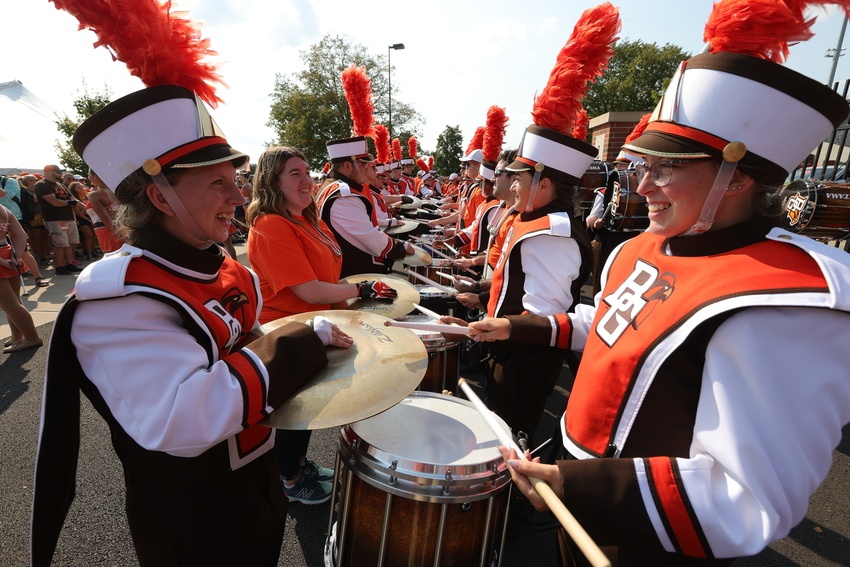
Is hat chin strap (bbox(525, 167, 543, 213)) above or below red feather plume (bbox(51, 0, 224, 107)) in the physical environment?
below

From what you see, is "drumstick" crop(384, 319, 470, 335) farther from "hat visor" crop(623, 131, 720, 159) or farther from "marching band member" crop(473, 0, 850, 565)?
"hat visor" crop(623, 131, 720, 159)

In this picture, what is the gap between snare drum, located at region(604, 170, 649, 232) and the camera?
19.9 feet

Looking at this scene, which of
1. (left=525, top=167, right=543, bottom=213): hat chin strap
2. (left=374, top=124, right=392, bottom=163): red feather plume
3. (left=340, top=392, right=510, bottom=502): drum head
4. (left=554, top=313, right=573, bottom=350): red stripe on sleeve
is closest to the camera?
(left=340, top=392, right=510, bottom=502): drum head

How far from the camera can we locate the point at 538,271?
7.97 ft

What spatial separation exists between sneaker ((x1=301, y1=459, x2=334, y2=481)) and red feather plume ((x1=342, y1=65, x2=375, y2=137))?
4.20 metres

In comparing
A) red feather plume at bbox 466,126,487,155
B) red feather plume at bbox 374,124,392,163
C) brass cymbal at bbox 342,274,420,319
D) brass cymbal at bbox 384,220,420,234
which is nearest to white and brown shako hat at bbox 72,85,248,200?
brass cymbal at bbox 342,274,420,319

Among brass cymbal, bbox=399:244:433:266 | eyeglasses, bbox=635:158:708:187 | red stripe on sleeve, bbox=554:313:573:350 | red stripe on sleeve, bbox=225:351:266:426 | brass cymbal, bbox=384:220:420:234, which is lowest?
brass cymbal, bbox=384:220:420:234

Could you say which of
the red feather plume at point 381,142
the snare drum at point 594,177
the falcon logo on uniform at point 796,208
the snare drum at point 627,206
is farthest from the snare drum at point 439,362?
the red feather plume at point 381,142

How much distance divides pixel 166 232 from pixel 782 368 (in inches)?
73.7

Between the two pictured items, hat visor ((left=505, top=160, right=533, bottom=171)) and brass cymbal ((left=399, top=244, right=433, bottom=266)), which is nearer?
hat visor ((left=505, top=160, right=533, bottom=171))

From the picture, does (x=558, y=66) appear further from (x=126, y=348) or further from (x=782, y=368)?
(x=126, y=348)

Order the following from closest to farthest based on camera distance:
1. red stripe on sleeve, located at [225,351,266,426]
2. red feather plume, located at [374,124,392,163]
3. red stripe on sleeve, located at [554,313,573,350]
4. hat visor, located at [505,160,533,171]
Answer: red stripe on sleeve, located at [225,351,266,426], red stripe on sleeve, located at [554,313,573,350], hat visor, located at [505,160,533,171], red feather plume, located at [374,124,392,163]

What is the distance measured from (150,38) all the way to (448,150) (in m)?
52.4

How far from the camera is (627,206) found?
6102mm
